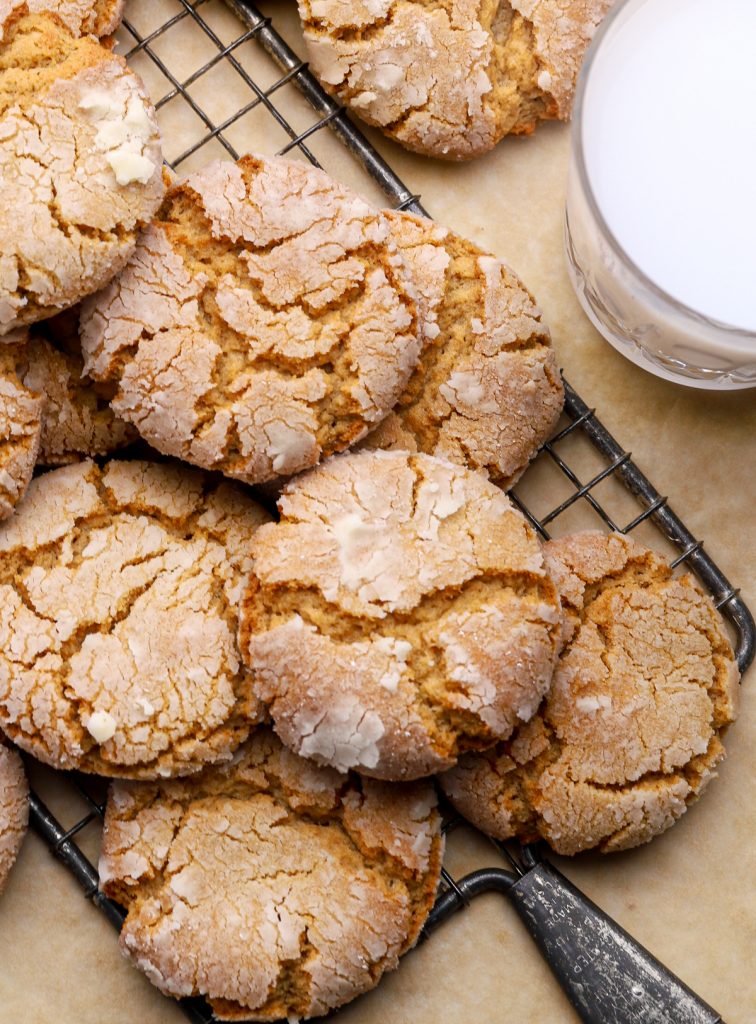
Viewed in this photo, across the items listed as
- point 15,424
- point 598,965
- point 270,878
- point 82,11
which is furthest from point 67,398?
point 598,965

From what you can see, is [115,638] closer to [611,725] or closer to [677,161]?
[611,725]

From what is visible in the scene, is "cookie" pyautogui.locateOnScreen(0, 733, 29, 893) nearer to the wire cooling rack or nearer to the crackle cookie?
the wire cooling rack

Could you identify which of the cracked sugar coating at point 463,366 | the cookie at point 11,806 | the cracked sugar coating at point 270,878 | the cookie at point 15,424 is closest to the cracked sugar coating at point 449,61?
the cracked sugar coating at point 463,366

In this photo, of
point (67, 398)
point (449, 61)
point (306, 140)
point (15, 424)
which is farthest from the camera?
point (306, 140)

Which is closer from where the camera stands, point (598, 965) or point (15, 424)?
point (15, 424)

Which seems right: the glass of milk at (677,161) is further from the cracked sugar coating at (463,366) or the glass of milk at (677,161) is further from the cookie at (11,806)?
the cookie at (11,806)

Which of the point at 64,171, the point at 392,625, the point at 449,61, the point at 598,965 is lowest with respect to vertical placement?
the point at 598,965
